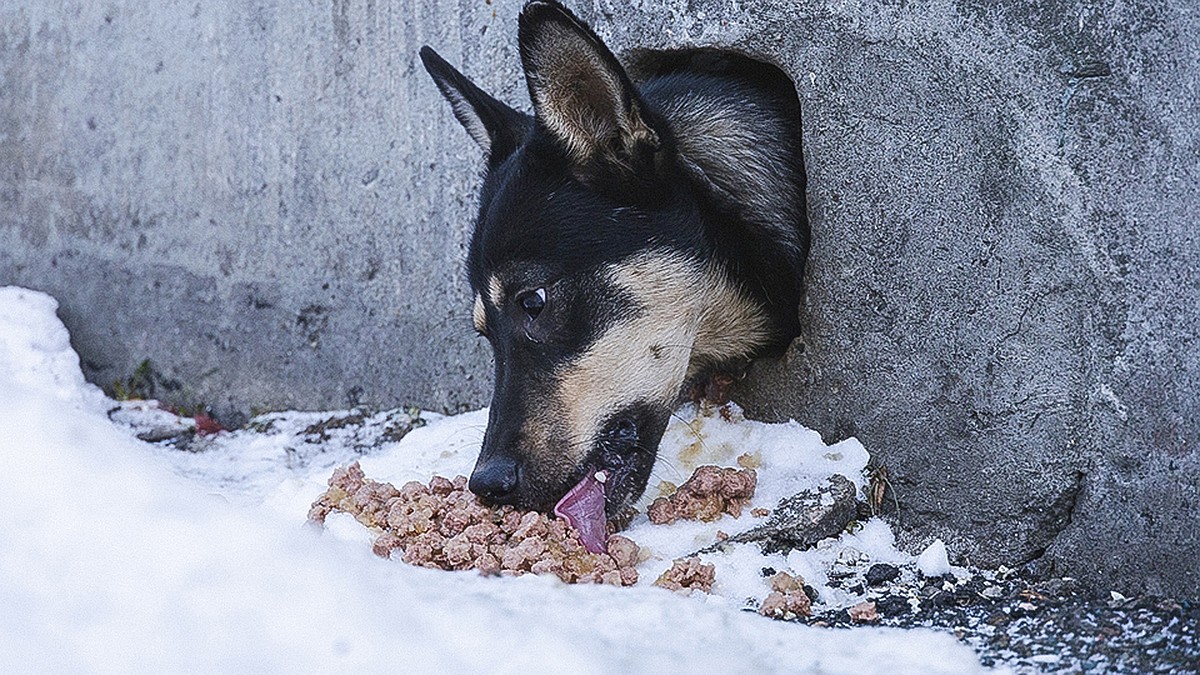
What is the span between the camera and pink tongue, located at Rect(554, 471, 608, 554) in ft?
9.67

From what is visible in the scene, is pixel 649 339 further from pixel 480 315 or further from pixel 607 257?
pixel 480 315

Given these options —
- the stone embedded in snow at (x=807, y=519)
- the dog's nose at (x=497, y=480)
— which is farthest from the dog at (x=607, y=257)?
the stone embedded in snow at (x=807, y=519)

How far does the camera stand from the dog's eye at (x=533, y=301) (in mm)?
3111

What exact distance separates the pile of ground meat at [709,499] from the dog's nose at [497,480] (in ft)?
1.30

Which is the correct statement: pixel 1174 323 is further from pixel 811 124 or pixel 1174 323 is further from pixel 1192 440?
pixel 811 124

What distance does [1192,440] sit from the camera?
2.55m

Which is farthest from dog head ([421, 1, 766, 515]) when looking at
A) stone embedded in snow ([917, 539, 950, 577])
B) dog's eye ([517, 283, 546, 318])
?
stone embedded in snow ([917, 539, 950, 577])

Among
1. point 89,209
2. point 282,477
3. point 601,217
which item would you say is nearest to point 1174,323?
point 601,217

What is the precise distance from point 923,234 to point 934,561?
742 mm

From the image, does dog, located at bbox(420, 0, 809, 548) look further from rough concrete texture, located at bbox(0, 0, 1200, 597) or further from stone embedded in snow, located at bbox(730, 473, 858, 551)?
stone embedded in snow, located at bbox(730, 473, 858, 551)

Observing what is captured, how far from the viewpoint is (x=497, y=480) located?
295cm

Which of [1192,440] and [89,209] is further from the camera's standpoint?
[89,209]

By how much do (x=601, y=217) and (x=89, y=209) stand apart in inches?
147

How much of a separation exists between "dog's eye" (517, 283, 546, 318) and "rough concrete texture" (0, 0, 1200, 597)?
0.71m
